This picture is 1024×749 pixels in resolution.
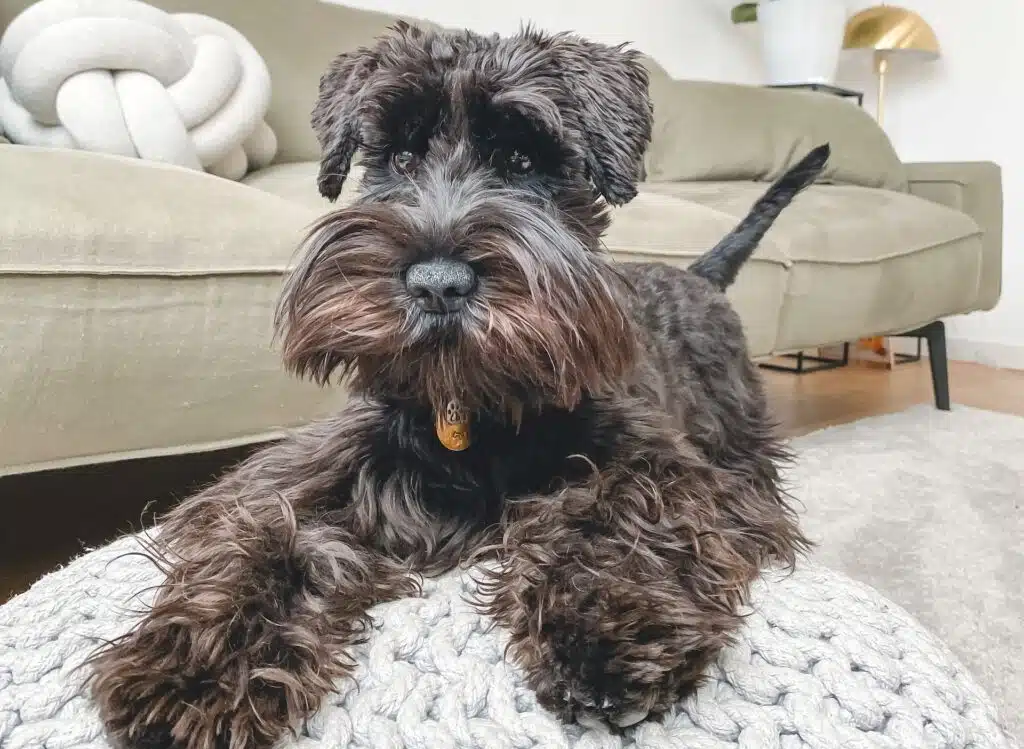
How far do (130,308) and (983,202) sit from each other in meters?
3.32

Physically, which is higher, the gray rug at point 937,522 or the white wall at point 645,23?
the white wall at point 645,23

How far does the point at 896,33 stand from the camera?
4441 mm

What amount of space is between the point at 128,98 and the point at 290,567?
137 cm

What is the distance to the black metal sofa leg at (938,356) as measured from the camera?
338 cm

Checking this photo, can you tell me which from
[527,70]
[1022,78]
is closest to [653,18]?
[1022,78]

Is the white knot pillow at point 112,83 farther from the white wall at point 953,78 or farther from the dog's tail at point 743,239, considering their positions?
the white wall at point 953,78

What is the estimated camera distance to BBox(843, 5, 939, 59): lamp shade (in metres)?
4.43

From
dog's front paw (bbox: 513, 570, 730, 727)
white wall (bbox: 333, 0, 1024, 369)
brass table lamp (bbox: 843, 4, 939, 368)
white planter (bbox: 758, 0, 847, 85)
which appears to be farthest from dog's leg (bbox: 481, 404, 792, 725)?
white planter (bbox: 758, 0, 847, 85)

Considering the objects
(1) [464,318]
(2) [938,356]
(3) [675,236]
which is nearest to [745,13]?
(2) [938,356]

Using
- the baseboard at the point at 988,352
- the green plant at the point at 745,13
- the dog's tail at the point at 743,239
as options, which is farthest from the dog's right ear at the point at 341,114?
the baseboard at the point at 988,352

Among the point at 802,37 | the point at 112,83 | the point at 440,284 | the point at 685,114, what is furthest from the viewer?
the point at 802,37

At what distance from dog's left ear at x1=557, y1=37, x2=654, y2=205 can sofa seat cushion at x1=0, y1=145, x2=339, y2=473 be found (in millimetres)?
617

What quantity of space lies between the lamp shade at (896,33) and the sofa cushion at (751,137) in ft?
3.70

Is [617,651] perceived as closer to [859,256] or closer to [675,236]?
[675,236]
